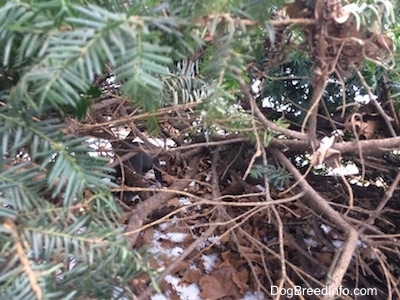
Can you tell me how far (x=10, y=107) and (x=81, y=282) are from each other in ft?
0.37

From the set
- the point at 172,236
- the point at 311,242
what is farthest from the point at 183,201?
the point at 311,242

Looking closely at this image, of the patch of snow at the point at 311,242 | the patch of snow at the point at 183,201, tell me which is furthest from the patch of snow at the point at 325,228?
the patch of snow at the point at 183,201

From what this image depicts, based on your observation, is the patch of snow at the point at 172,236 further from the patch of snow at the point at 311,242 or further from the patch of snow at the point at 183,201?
the patch of snow at the point at 311,242

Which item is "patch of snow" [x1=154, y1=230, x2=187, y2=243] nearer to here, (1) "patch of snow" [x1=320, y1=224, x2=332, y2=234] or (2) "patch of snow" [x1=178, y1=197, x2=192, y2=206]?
(2) "patch of snow" [x1=178, y1=197, x2=192, y2=206]

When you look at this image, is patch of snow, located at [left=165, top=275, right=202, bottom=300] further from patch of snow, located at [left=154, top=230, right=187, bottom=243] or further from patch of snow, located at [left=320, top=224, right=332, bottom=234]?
patch of snow, located at [left=320, top=224, right=332, bottom=234]

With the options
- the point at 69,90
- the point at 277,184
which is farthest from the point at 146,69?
the point at 277,184

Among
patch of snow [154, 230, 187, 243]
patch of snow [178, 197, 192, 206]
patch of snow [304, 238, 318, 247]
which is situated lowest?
patch of snow [304, 238, 318, 247]

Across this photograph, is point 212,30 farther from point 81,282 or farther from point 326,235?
point 326,235

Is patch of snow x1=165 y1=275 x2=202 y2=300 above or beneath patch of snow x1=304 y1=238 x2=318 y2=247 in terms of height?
above

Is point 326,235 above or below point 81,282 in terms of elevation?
below

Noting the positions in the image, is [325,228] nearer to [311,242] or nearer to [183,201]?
[311,242]

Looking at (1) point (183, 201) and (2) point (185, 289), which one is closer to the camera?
(2) point (185, 289)

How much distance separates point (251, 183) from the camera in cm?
59

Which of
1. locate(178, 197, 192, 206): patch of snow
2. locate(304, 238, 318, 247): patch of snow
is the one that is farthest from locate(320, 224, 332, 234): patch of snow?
locate(178, 197, 192, 206): patch of snow
